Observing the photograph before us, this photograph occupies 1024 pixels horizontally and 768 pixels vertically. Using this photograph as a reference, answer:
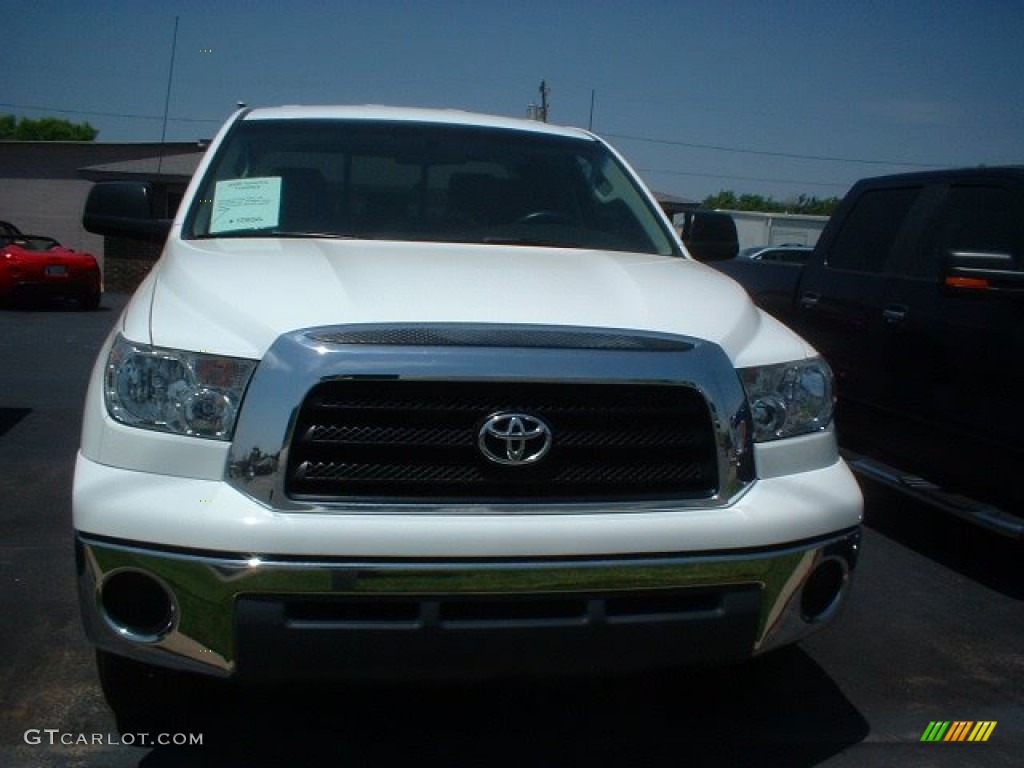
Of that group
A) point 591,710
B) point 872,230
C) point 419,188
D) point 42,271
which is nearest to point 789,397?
point 591,710

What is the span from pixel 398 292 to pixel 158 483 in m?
0.79

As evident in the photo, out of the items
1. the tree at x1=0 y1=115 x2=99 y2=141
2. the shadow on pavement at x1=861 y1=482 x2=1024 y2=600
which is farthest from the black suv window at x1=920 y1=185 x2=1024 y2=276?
the tree at x1=0 y1=115 x2=99 y2=141

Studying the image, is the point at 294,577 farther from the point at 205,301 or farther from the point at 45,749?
the point at 45,749

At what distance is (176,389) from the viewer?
9.49 feet

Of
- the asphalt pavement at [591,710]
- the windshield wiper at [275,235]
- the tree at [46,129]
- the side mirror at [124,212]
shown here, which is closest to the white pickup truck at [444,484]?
the asphalt pavement at [591,710]

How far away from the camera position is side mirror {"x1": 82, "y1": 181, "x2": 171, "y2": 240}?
4.68m

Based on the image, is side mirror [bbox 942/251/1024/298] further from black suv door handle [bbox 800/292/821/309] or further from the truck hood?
black suv door handle [bbox 800/292/821/309]

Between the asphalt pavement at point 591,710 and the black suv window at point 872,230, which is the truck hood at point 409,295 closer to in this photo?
the asphalt pavement at point 591,710

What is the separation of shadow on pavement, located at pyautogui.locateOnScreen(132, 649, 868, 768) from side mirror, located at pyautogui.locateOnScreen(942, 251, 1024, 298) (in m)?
1.90

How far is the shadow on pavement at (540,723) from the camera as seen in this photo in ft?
10.9

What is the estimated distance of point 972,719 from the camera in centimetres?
374

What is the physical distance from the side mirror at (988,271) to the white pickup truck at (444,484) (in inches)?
74.0

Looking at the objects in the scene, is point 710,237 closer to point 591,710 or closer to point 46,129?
point 591,710

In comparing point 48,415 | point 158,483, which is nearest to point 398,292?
point 158,483
